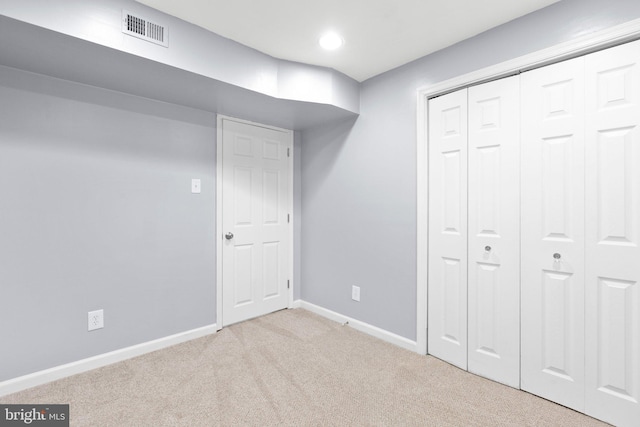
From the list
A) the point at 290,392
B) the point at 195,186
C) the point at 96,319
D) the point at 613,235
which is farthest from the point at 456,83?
the point at 96,319

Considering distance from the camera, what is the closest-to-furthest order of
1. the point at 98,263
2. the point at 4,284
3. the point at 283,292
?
the point at 4,284
the point at 98,263
the point at 283,292

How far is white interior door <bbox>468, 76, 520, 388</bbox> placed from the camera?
196cm

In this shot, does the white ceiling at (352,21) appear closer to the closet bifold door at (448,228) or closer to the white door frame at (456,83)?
the white door frame at (456,83)

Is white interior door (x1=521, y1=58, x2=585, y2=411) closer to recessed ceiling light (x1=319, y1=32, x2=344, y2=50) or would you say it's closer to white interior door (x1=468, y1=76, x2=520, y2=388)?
white interior door (x1=468, y1=76, x2=520, y2=388)

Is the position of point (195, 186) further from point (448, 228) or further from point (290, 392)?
point (448, 228)

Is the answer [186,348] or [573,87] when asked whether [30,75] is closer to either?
[186,348]

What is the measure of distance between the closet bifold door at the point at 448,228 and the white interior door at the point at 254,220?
163 centimetres

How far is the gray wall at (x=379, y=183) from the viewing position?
200cm

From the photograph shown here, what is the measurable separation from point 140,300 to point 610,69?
3.42m

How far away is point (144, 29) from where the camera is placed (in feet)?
5.82

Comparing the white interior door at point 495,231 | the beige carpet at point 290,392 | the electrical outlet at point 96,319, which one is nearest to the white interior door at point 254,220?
the beige carpet at point 290,392

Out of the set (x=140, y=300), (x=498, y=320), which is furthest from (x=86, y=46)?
(x=498, y=320)

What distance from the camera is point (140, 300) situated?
2.43 m

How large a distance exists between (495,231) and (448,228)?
321 millimetres
